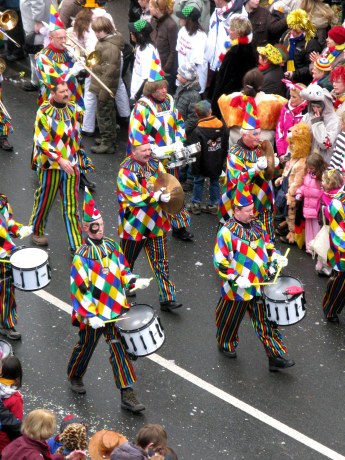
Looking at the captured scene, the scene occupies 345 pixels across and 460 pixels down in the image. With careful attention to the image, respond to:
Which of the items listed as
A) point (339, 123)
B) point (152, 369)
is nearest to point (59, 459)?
point (152, 369)

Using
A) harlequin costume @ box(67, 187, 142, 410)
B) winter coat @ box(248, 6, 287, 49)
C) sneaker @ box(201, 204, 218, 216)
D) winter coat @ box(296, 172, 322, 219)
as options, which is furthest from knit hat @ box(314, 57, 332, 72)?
harlequin costume @ box(67, 187, 142, 410)

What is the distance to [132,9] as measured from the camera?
1639 centimetres

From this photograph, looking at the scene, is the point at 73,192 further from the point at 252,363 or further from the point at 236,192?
the point at 252,363

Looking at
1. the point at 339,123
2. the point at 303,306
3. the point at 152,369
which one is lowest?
the point at 152,369

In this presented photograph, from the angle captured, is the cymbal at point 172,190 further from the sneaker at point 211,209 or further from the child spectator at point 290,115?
the sneaker at point 211,209

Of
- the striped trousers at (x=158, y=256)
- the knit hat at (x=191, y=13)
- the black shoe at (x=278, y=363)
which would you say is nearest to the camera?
the black shoe at (x=278, y=363)

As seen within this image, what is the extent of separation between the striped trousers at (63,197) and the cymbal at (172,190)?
1404 millimetres

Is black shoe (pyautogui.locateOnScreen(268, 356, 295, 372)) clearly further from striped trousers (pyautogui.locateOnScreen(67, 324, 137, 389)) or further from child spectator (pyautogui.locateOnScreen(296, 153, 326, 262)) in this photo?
child spectator (pyautogui.locateOnScreen(296, 153, 326, 262))

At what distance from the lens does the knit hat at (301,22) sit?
13430 mm

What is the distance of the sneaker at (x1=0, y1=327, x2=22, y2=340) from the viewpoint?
10.7 meters

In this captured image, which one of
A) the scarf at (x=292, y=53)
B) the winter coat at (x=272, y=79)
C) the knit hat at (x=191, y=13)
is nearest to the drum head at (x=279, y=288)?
the winter coat at (x=272, y=79)

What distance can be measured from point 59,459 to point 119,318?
192cm

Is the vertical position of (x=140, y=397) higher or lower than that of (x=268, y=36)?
lower

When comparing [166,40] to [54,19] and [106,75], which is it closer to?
[106,75]
